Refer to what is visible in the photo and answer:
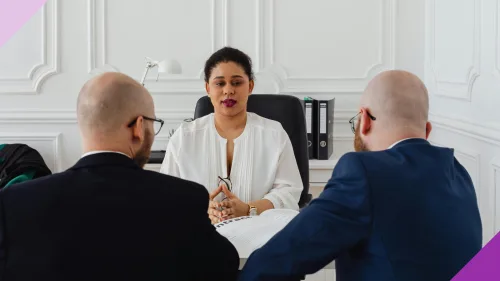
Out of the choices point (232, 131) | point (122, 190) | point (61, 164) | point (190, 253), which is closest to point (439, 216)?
point (190, 253)

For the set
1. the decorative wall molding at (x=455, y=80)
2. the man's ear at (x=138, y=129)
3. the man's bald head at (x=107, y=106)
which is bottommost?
the man's ear at (x=138, y=129)

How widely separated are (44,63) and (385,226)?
3214 millimetres

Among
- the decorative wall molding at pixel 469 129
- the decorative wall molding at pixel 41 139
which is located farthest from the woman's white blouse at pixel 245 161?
the decorative wall molding at pixel 41 139

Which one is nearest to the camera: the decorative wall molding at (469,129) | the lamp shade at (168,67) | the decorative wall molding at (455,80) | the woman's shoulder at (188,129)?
the woman's shoulder at (188,129)

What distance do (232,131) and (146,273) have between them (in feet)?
4.48

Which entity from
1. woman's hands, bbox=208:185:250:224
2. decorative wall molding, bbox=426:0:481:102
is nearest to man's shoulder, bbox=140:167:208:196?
woman's hands, bbox=208:185:250:224

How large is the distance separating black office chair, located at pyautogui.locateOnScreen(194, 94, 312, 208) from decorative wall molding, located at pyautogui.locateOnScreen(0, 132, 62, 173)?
1.64 metres

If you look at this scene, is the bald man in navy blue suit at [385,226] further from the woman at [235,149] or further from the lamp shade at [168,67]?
the lamp shade at [168,67]

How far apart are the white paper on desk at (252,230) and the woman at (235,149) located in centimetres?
45

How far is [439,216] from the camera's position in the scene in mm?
1369

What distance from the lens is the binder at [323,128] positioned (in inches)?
148

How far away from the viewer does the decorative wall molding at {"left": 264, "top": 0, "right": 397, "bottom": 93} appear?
399 centimetres

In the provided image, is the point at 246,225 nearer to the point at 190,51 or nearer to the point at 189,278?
the point at 189,278

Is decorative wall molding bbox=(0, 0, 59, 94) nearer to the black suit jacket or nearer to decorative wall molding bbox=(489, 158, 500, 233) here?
decorative wall molding bbox=(489, 158, 500, 233)
